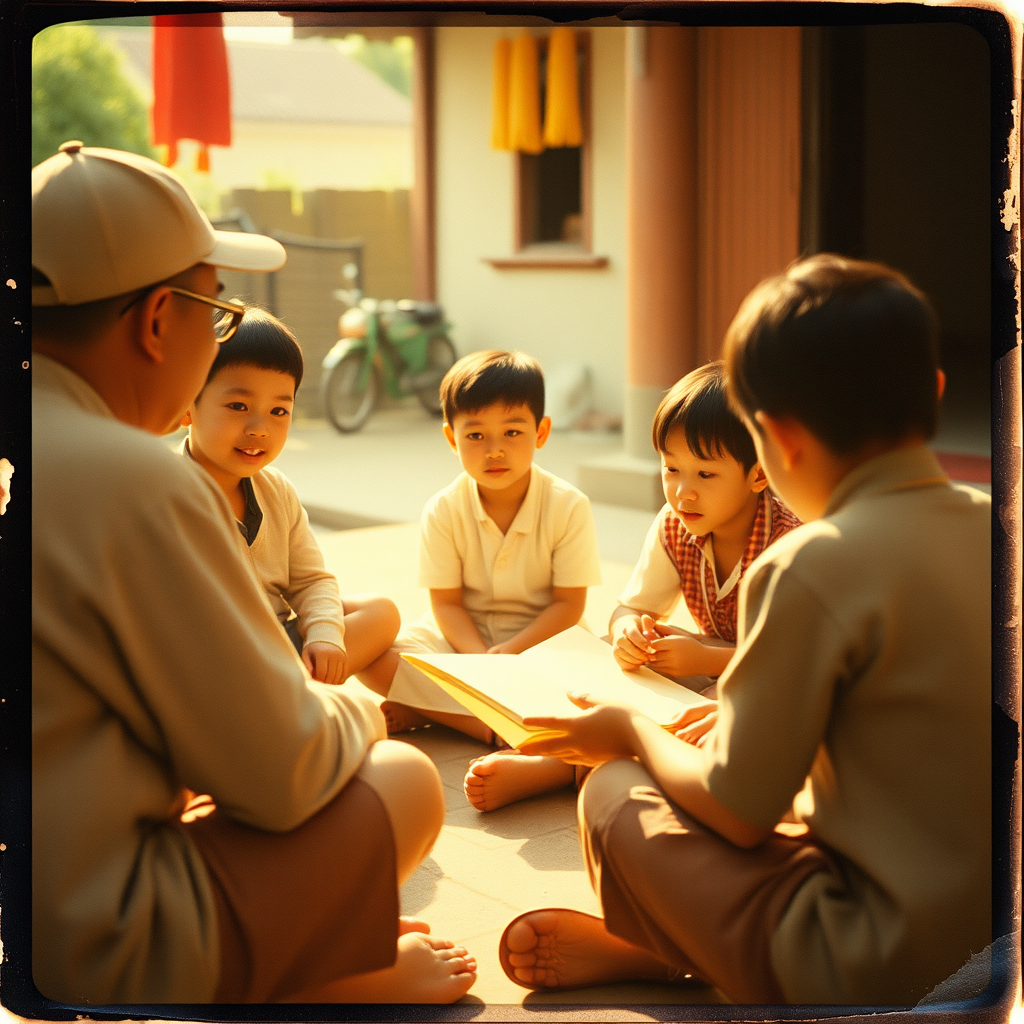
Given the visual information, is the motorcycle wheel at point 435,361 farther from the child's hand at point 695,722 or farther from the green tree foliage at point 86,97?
the green tree foliage at point 86,97

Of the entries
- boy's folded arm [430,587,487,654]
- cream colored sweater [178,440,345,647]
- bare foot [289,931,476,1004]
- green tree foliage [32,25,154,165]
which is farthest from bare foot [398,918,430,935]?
green tree foliage [32,25,154,165]

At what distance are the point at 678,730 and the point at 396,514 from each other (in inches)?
137

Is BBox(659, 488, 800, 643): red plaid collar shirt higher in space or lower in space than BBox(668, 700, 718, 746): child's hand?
higher

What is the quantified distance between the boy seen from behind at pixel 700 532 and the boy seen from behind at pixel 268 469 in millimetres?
522

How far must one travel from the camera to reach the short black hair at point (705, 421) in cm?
205

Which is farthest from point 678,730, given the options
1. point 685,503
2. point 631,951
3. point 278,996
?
point 278,996

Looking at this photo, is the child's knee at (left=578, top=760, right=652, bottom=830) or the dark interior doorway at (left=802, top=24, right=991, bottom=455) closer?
the child's knee at (left=578, top=760, right=652, bottom=830)

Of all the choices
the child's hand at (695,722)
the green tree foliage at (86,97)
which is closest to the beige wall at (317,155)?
the green tree foliage at (86,97)

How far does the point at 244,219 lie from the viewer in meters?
8.42

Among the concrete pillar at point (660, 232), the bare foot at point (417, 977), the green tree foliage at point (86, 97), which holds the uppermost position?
the green tree foliage at point (86, 97)

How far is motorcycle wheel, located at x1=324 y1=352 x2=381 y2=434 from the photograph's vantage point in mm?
7758

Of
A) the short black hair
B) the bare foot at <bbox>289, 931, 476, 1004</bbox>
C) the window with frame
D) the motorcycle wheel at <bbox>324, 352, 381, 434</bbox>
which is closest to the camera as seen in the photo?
the bare foot at <bbox>289, 931, 476, 1004</bbox>

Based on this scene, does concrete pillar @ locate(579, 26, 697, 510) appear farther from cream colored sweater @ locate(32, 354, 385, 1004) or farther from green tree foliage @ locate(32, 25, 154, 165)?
green tree foliage @ locate(32, 25, 154, 165)

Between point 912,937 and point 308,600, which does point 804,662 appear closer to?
point 912,937
